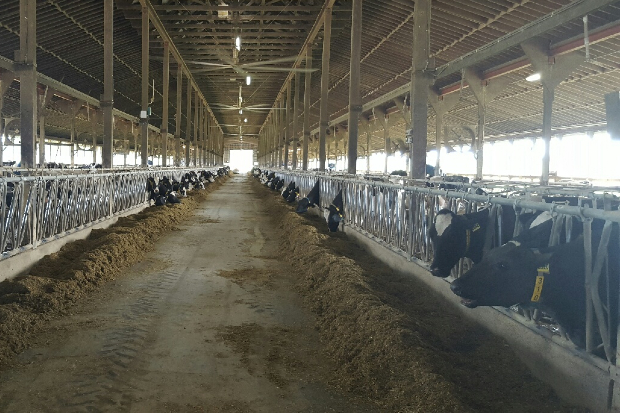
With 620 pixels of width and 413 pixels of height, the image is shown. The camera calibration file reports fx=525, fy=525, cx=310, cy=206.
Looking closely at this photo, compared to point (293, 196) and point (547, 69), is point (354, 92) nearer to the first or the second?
point (293, 196)

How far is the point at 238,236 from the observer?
13.2 meters

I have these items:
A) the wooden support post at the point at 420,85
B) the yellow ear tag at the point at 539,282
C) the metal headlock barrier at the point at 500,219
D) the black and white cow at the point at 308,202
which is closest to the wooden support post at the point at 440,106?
the black and white cow at the point at 308,202

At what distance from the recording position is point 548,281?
377 cm

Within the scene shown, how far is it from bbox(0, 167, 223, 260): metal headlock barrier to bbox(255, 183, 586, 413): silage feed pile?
431 cm

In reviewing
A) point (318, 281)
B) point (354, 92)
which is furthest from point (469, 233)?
point (354, 92)

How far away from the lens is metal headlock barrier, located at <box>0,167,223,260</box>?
7.50 metres

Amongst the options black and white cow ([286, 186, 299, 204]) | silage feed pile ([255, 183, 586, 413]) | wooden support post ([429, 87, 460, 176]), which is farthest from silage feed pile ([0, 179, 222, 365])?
wooden support post ([429, 87, 460, 176])

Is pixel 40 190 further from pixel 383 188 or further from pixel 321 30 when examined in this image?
pixel 321 30

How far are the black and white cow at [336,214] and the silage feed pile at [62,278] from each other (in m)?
4.01

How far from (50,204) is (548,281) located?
8.07m

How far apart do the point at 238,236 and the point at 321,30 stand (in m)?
16.7

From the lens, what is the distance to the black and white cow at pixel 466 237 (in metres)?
5.11

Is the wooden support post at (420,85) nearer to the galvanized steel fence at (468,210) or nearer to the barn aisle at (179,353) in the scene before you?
the galvanized steel fence at (468,210)

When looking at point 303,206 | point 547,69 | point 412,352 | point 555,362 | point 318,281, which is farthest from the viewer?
point 303,206
